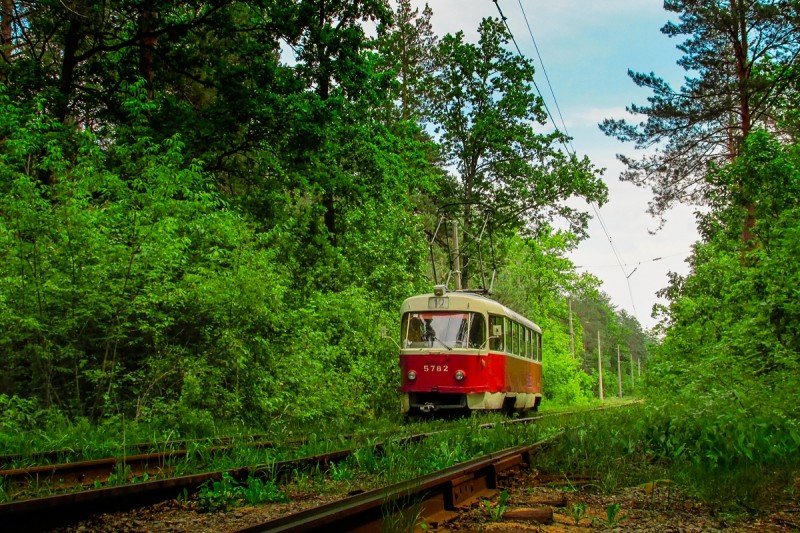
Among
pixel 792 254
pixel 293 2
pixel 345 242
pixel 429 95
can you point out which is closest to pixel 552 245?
pixel 429 95

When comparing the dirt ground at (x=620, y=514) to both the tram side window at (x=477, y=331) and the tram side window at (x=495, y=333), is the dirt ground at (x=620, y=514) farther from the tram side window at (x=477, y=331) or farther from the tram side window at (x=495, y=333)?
the tram side window at (x=495, y=333)

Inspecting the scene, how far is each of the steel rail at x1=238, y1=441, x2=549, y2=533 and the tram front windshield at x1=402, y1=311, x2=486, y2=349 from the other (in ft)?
27.4

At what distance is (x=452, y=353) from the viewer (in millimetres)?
14336

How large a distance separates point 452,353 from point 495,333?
1.12 meters

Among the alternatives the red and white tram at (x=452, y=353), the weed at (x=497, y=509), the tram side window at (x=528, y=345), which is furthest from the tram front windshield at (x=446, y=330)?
the weed at (x=497, y=509)

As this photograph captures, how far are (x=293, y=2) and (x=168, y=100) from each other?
3996 mm

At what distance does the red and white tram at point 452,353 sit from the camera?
46.5 feet

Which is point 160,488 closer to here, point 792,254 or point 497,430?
point 497,430

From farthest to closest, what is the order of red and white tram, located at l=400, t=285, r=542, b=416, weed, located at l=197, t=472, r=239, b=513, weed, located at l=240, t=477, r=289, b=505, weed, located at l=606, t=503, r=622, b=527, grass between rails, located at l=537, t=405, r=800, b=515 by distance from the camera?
red and white tram, located at l=400, t=285, r=542, b=416
grass between rails, located at l=537, t=405, r=800, b=515
weed, located at l=240, t=477, r=289, b=505
weed, located at l=197, t=472, r=239, b=513
weed, located at l=606, t=503, r=622, b=527

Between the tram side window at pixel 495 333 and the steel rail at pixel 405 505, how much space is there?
8647 millimetres

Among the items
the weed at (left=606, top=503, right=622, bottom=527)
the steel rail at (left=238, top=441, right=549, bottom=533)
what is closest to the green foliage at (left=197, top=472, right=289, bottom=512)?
the steel rail at (left=238, top=441, right=549, bottom=533)

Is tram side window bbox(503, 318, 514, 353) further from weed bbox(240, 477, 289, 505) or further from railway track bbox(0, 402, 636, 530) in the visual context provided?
weed bbox(240, 477, 289, 505)

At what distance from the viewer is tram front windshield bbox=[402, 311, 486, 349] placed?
47.4ft

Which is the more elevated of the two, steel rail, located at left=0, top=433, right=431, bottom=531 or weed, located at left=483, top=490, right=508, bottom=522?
steel rail, located at left=0, top=433, right=431, bottom=531
